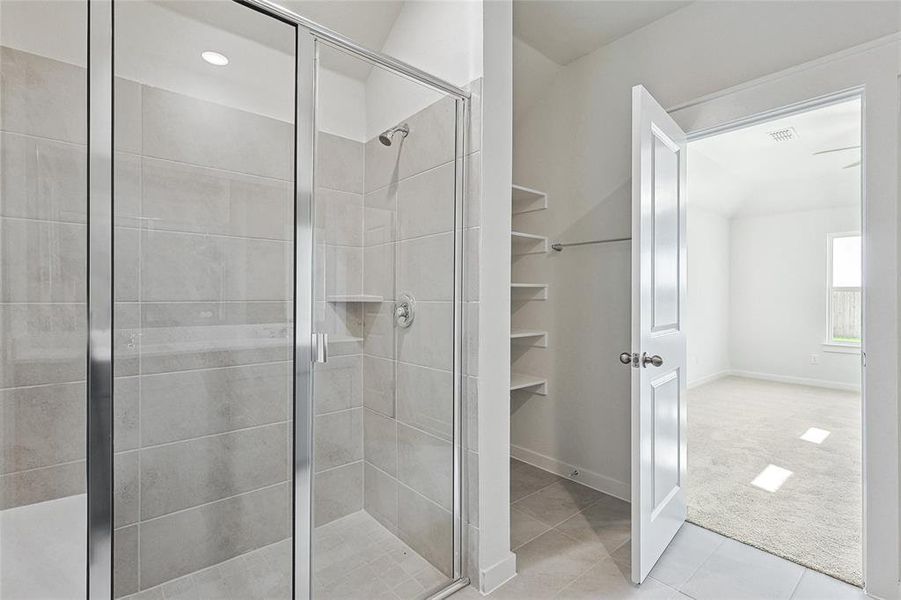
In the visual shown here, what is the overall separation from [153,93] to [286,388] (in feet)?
3.24

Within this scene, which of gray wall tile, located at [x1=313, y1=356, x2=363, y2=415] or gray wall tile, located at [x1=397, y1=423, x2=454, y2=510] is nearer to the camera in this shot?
gray wall tile, located at [x1=313, y1=356, x2=363, y2=415]

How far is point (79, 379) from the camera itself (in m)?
1.29

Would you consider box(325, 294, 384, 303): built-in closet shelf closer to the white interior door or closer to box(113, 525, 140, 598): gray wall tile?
box(113, 525, 140, 598): gray wall tile

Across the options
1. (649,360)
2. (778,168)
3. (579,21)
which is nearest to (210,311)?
(649,360)

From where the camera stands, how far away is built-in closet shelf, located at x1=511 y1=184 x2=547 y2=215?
9.66 feet

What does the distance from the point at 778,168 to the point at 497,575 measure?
18.7ft

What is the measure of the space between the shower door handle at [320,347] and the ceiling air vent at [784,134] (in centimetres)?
456

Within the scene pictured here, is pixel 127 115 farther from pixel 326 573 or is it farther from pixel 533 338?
pixel 533 338

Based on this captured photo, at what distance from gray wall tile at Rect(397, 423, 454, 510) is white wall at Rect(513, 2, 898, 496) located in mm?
1301

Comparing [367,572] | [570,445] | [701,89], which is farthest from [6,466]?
[701,89]

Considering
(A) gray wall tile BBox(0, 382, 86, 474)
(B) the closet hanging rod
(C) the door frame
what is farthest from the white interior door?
(A) gray wall tile BBox(0, 382, 86, 474)

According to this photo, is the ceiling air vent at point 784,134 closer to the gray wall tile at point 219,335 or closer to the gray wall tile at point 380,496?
the gray wall tile at point 380,496

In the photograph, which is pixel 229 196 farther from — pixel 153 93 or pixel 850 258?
pixel 850 258

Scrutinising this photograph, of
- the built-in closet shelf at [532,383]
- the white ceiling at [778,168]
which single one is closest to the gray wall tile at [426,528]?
the built-in closet shelf at [532,383]
